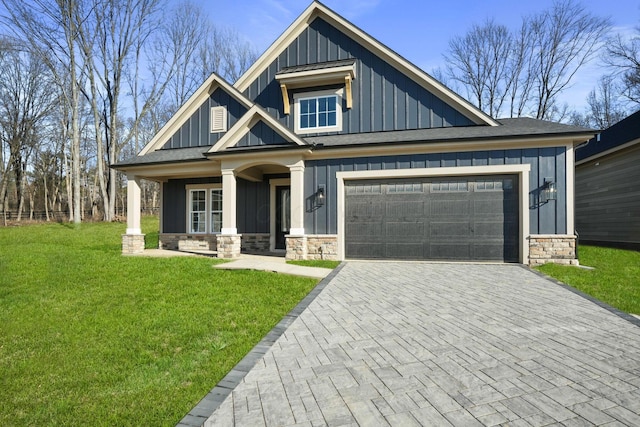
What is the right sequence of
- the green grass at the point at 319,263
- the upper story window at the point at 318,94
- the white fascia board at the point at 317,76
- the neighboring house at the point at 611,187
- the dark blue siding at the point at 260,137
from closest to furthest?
the green grass at the point at 319,263, the dark blue siding at the point at 260,137, the white fascia board at the point at 317,76, the upper story window at the point at 318,94, the neighboring house at the point at 611,187

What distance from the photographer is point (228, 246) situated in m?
10.9

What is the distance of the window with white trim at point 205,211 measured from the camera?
43.5ft

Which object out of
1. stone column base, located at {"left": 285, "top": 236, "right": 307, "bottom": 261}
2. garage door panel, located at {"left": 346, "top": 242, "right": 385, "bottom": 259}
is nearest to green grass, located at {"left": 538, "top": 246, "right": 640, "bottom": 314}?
garage door panel, located at {"left": 346, "top": 242, "right": 385, "bottom": 259}

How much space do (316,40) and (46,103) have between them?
101 ft

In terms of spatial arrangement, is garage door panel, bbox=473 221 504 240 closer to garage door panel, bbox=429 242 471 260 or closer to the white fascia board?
Result: garage door panel, bbox=429 242 471 260

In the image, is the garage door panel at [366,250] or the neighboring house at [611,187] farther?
the neighboring house at [611,187]

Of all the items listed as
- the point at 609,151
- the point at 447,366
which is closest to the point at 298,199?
the point at 447,366

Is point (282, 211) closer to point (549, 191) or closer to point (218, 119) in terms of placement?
point (218, 119)

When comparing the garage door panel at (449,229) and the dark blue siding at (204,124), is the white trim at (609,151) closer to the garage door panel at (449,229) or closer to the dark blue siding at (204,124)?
the garage door panel at (449,229)

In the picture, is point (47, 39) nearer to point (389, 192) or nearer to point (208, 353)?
point (389, 192)

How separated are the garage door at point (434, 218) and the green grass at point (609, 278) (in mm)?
1636

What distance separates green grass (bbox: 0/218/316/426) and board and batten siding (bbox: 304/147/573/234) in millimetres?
3527

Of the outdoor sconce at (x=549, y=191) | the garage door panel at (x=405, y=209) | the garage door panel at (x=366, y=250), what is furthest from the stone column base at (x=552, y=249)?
the garage door panel at (x=366, y=250)

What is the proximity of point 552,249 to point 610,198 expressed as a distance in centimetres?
798
